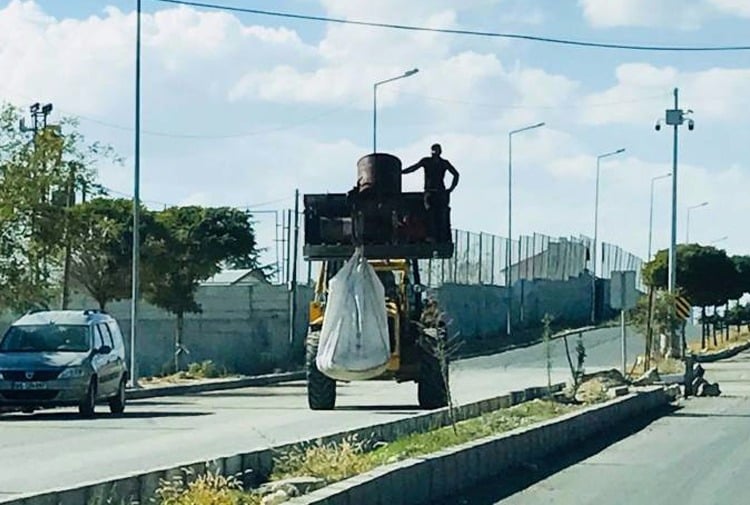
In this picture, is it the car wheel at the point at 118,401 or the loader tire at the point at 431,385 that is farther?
the car wheel at the point at 118,401

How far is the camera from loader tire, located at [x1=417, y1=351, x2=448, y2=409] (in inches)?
1104

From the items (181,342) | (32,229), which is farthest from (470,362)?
(32,229)

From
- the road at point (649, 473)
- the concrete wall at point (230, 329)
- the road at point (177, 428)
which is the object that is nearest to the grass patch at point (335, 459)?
the road at point (649, 473)

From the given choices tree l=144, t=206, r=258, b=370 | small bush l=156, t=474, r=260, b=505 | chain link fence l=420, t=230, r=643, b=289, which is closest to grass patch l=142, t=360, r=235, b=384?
tree l=144, t=206, r=258, b=370

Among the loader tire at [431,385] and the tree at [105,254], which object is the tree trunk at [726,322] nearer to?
the tree at [105,254]

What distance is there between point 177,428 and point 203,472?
12093 mm

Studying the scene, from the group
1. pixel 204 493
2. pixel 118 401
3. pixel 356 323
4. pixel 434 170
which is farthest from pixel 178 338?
pixel 204 493

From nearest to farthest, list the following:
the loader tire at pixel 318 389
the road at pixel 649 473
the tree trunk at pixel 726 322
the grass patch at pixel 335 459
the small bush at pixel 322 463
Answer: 1. the grass patch at pixel 335 459
2. the small bush at pixel 322 463
3. the road at pixel 649 473
4. the loader tire at pixel 318 389
5. the tree trunk at pixel 726 322

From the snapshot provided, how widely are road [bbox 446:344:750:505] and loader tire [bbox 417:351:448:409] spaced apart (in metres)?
4.70

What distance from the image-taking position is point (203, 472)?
1216 cm

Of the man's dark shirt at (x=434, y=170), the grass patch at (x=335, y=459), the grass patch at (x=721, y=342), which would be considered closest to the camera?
the grass patch at (x=335, y=459)

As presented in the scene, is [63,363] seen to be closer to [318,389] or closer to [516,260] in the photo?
[318,389]

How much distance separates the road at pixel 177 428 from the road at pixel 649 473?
3617 millimetres

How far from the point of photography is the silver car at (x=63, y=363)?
26.1 metres
